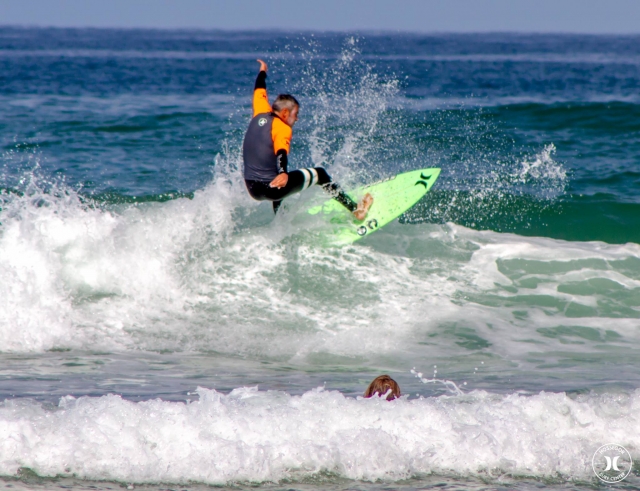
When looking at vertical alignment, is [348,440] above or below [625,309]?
below

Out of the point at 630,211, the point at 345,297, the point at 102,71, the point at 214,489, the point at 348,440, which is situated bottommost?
the point at 214,489

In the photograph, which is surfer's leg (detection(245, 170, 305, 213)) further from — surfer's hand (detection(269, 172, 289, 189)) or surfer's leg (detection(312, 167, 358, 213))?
surfer's leg (detection(312, 167, 358, 213))

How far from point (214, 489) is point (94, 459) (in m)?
0.73

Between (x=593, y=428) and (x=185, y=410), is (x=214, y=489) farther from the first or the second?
(x=593, y=428)

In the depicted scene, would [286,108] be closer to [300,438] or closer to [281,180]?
[281,180]

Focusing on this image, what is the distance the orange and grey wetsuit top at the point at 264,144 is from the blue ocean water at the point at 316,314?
139cm

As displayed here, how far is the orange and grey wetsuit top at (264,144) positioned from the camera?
24.2 ft

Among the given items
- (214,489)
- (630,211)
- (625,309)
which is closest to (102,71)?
(630,211)

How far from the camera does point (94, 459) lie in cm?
437

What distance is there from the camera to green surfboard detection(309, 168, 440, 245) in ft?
28.6

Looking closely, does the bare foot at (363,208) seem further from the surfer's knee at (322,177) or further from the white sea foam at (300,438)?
the white sea foam at (300,438)

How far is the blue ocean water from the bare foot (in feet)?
1.56

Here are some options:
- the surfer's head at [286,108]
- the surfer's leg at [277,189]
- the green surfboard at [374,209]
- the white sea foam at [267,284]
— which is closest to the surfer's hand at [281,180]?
the surfer's leg at [277,189]

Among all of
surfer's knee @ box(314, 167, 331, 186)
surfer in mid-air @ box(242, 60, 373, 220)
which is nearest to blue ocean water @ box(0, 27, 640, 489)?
surfer's knee @ box(314, 167, 331, 186)
